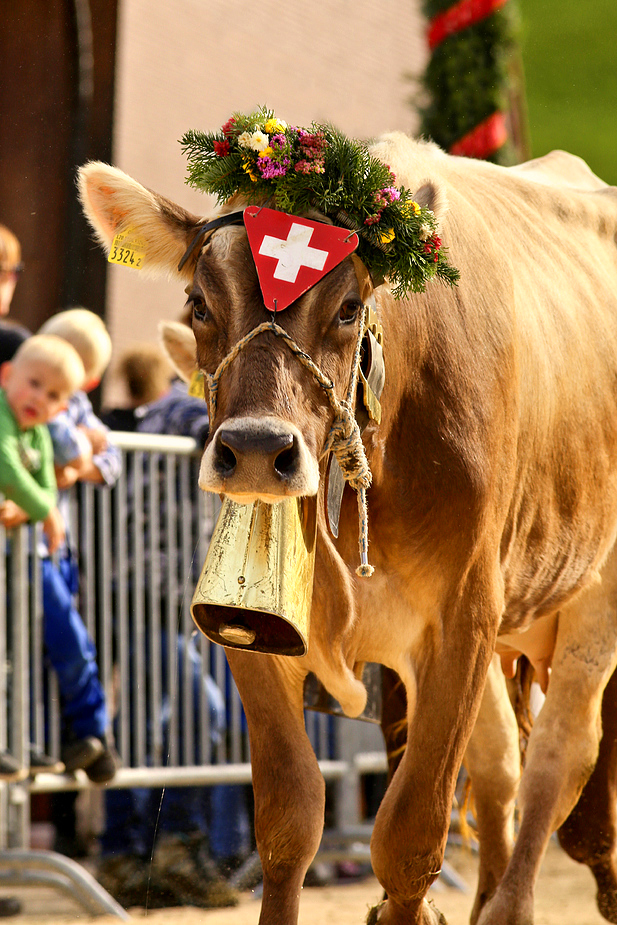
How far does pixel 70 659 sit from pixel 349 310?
2.86 meters

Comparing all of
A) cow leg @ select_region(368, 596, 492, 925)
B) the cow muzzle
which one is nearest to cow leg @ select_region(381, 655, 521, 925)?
cow leg @ select_region(368, 596, 492, 925)

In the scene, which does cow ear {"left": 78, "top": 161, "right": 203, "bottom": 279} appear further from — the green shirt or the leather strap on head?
the green shirt

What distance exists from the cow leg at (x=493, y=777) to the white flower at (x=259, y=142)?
7.43 feet

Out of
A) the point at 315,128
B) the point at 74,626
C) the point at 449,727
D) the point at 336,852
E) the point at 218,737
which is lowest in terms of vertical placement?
the point at 336,852

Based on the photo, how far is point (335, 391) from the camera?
116 inches

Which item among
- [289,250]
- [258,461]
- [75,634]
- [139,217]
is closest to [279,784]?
[258,461]

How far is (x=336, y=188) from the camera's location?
119 inches

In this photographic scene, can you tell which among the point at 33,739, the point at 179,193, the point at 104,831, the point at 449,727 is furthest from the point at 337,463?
the point at 179,193

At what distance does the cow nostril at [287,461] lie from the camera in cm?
261

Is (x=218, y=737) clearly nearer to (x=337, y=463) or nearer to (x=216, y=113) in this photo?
(x=337, y=463)

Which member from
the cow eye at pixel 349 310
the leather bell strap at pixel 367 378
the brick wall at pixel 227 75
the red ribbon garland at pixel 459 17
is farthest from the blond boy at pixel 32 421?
the red ribbon garland at pixel 459 17

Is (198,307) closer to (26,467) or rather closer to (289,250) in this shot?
(289,250)

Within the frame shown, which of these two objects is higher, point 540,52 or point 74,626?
point 540,52

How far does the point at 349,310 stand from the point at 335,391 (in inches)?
8.5
